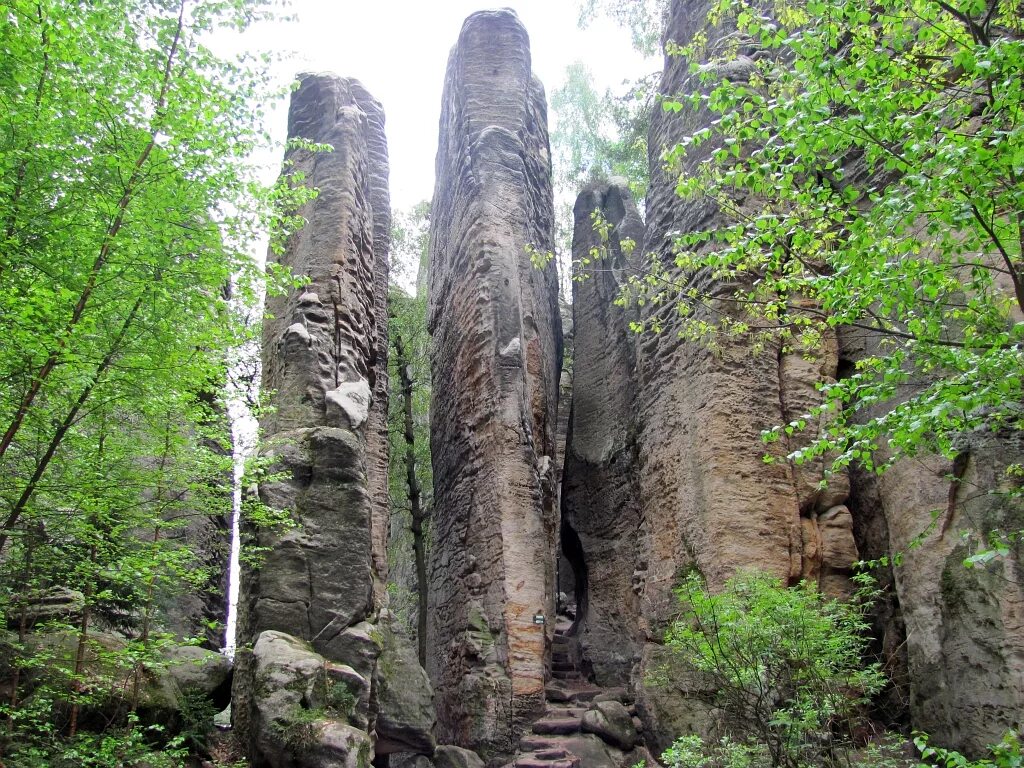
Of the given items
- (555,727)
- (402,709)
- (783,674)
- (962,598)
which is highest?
(962,598)

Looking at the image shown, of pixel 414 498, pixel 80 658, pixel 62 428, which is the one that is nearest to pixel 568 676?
pixel 414 498

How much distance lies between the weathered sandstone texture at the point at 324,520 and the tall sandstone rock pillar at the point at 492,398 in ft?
3.96

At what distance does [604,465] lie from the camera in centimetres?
1407

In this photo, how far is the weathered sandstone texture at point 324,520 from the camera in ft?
23.2

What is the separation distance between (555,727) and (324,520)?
4.48 metres

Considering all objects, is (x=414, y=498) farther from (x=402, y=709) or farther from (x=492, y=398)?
(x=402, y=709)

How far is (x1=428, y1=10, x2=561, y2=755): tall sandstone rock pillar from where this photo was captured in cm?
1059

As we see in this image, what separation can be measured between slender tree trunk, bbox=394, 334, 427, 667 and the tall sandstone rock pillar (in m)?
1.31

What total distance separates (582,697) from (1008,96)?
10.5 m

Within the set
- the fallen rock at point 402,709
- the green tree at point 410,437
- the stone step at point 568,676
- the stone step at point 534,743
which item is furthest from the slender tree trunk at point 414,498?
the stone step at point 534,743

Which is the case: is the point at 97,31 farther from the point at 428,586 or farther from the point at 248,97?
the point at 428,586

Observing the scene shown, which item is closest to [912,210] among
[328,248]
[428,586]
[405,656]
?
[328,248]

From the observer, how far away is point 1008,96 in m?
4.18

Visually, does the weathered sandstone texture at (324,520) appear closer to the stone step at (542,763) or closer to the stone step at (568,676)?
the stone step at (542,763)
